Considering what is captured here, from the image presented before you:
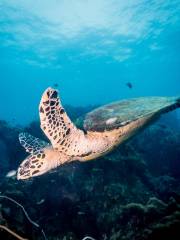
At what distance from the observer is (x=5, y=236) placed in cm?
251

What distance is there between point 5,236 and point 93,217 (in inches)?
101

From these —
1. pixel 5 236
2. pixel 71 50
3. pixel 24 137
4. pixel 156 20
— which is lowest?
pixel 5 236

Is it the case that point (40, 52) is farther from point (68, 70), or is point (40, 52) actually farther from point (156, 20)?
point (156, 20)

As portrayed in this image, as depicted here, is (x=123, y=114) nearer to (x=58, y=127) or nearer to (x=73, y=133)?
(x=73, y=133)

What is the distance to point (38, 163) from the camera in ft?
13.1

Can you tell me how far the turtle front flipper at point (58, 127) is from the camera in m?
3.61

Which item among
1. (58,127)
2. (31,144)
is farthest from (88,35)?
(58,127)

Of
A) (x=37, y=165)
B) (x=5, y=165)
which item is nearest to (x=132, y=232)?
(x=37, y=165)

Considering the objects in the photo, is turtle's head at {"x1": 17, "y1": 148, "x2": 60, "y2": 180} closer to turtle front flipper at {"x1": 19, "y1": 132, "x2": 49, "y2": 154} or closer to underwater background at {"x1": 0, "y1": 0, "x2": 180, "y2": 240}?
turtle front flipper at {"x1": 19, "y1": 132, "x2": 49, "y2": 154}

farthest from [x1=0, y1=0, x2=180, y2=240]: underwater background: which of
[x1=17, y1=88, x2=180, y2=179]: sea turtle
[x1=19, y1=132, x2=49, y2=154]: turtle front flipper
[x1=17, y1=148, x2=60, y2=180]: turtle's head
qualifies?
[x1=19, y1=132, x2=49, y2=154]: turtle front flipper

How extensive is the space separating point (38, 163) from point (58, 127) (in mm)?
744

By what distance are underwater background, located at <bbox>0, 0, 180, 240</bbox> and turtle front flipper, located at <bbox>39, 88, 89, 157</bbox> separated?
3.63ft

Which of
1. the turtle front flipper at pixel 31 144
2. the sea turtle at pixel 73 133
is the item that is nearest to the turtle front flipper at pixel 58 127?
the sea turtle at pixel 73 133

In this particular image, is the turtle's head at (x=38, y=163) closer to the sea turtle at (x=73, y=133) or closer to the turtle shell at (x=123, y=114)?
the sea turtle at (x=73, y=133)
